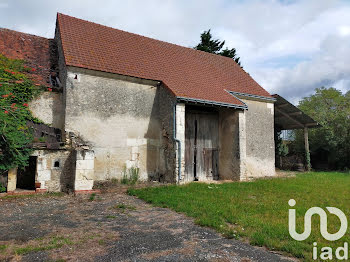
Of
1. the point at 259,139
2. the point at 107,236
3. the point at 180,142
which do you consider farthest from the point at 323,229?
the point at 259,139

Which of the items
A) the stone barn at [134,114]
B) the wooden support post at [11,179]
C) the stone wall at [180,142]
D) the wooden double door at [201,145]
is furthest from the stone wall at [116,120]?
the wooden support post at [11,179]

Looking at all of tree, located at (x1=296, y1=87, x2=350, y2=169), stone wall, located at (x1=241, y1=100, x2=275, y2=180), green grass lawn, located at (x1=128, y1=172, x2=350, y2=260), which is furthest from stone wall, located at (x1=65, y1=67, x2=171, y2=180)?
tree, located at (x1=296, y1=87, x2=350, y2=169)

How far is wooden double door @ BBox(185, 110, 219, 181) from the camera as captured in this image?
34.8 feet

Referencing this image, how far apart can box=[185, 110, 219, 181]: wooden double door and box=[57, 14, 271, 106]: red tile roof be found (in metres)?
1.25

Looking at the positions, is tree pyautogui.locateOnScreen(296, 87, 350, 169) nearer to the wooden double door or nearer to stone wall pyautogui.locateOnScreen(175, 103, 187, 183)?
the wooden double door

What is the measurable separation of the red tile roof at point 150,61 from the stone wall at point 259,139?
2.69ft

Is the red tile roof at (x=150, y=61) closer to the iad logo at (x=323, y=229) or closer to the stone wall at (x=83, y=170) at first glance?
the stone wall at (x=83, y=170)

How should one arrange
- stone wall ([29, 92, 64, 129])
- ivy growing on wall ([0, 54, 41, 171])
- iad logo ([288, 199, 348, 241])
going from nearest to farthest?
iad logo ([288, 199, 348, 241]) < ivy growing on wall ([0, 54, 41, 171]) < stone wall ([29, 92, 64, 129])

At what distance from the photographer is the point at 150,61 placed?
11.2 m

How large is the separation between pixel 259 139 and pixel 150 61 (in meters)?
6.28

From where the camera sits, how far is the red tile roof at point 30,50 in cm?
954

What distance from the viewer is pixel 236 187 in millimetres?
8727

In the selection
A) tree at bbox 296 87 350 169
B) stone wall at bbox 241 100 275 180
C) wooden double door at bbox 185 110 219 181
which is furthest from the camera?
tree at bbox 296 87 350 169

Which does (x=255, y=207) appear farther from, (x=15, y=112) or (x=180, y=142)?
(x=15, y=112)
